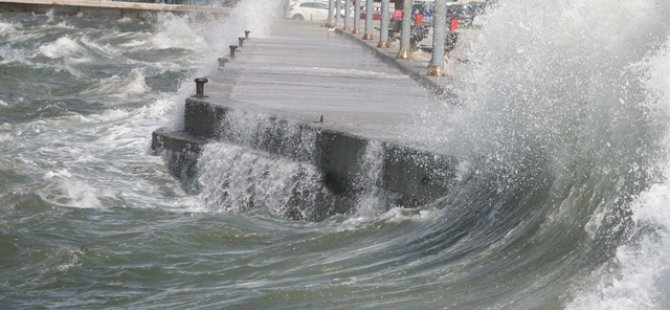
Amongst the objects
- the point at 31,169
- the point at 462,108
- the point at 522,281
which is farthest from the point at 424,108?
the point at 522,281

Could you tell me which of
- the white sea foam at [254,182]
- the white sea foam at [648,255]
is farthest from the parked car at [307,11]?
the white sea foam at [648,255]

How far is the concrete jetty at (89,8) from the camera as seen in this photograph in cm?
6141

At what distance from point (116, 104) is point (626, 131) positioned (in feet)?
46.5

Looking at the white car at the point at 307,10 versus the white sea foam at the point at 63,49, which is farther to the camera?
the white car at the point at 307,10

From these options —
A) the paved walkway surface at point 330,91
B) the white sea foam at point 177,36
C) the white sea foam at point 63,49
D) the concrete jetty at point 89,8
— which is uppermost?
the paved walkway surface at point 330,91

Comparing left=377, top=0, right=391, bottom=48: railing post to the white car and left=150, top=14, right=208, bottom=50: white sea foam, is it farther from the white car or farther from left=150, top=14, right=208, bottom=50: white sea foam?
the white car

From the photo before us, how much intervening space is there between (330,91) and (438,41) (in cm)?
325

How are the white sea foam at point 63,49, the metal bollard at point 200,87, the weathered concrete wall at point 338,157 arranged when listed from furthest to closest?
1. the white sea foam at point 63,49
2. the metal bollard at point 200,87
3. the weathered concrete wall at point 338,157

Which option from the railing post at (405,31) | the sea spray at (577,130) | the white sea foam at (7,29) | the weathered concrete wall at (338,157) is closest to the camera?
the sea spray at (577,130)

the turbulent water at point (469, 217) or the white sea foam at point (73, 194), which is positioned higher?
the turbulent water at point (469, 217)

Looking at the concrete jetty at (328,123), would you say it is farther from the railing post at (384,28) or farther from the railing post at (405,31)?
the railing post at (384,28)

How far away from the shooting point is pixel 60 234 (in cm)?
945

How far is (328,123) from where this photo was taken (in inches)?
451

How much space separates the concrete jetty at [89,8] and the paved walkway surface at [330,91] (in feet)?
125
